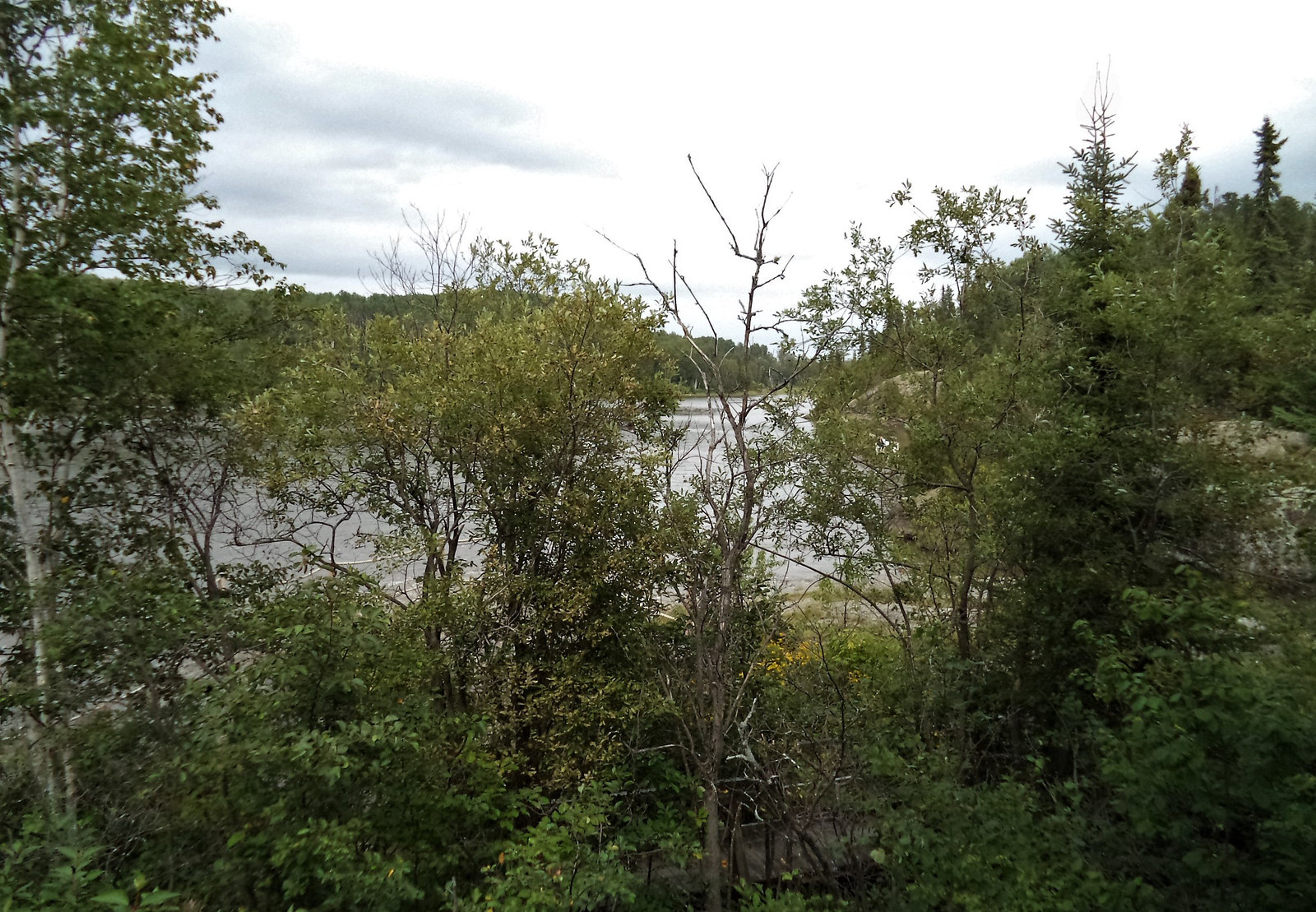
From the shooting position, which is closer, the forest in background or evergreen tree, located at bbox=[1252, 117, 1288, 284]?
the forest in background

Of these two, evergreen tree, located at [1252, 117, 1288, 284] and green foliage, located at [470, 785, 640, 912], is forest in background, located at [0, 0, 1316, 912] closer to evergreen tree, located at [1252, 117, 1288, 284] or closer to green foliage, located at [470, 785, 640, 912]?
green foliage, located at [470, 785, 640, 912]

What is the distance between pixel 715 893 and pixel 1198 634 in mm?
4768

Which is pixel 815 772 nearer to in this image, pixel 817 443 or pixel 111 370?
pixel 817 443

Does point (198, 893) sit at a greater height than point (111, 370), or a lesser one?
lesser

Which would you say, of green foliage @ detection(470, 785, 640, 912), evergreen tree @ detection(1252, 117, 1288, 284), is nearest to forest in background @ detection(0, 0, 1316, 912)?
green foliage @ detection(470, 785, 640, 912)

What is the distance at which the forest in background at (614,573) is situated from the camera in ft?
17.1

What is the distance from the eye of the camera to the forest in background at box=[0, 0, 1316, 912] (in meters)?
5.21

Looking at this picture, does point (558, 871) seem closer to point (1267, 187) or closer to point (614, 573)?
point (614, 573)

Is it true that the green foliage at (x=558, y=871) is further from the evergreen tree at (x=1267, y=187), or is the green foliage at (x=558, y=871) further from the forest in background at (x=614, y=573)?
the evergreen tree at (x=1267, y=187)

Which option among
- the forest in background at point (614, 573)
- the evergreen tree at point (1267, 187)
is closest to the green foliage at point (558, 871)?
the forest in background at point (614, 573)

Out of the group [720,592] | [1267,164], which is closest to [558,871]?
[720,592]

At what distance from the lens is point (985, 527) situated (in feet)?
31.0

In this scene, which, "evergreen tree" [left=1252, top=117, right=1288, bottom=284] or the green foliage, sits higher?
"evergreen tree" [left=1252, top=117, right=1288, bottom=284]

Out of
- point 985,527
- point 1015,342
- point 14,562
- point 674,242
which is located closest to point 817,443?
point 985,527
